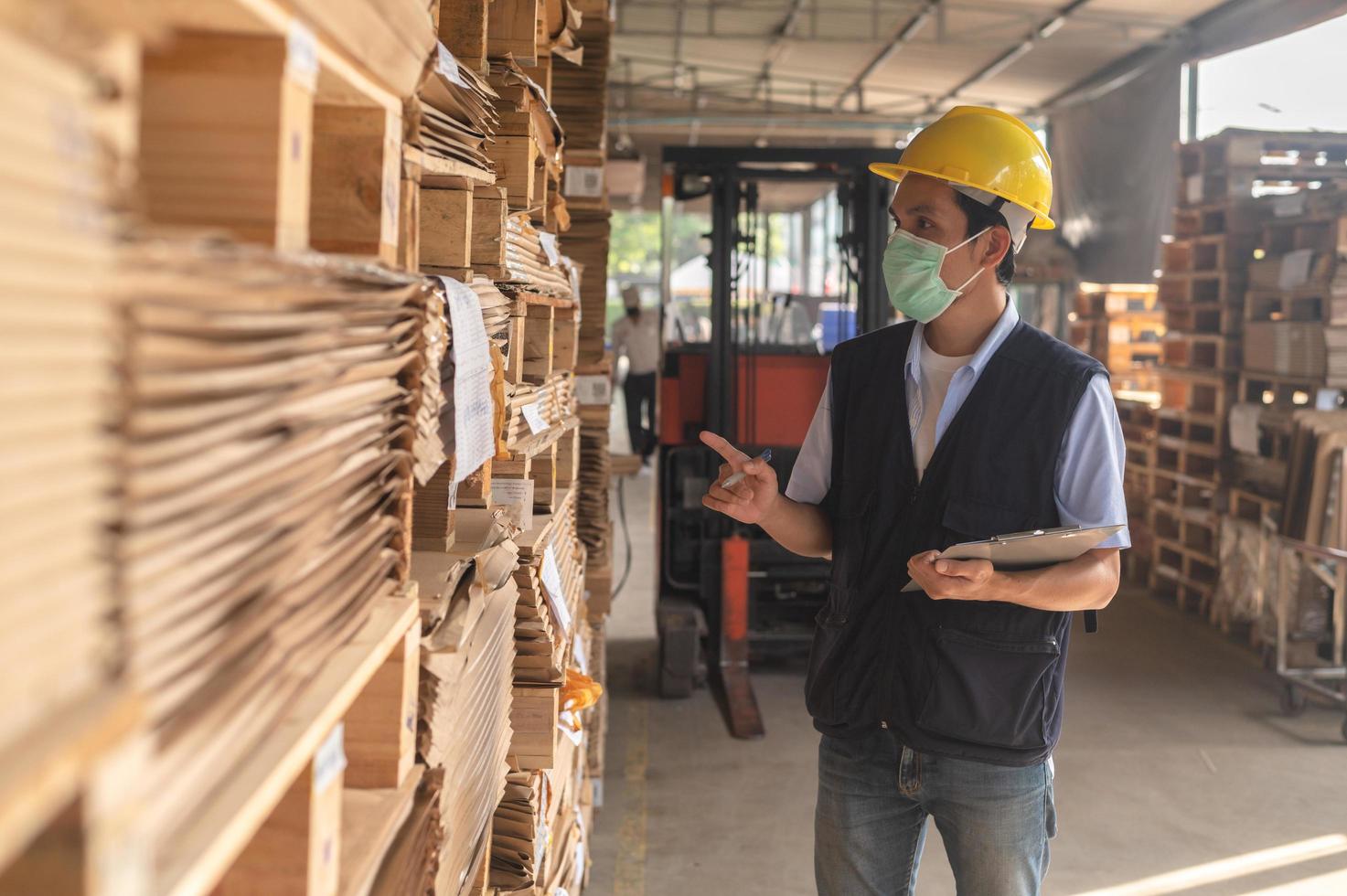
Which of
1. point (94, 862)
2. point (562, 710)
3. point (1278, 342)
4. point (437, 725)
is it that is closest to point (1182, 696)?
point (1278, 342)

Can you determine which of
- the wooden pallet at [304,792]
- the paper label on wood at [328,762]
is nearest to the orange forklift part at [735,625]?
the wooden pallet at [304,792]

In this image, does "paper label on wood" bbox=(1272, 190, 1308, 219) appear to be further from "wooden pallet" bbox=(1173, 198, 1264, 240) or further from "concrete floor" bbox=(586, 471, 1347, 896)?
"concrete floor" bbox=(586, 471, 1347, 896)

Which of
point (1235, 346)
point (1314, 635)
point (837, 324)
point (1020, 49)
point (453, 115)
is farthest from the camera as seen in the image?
point (1020, 49)

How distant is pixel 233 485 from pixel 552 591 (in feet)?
7.40

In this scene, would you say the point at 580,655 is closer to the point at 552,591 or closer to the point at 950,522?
the point at 552,591

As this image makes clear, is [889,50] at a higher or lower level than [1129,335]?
higher

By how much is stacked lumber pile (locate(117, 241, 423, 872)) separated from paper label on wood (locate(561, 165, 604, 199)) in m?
3.77

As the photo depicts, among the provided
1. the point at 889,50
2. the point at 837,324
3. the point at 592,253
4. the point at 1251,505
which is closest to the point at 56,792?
the point at 592,253

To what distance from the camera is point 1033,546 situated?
2.56 meters

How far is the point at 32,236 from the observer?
2.23 feet

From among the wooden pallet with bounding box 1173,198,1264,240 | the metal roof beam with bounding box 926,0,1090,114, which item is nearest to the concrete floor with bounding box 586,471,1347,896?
the wooden pallet with bounding box 1173,198,1264,240

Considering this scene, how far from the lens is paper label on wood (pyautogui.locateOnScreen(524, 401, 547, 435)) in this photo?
3.19 metres

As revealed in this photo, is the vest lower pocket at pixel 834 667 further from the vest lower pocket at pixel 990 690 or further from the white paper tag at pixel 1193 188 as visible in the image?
the white paper tag at pixel 1193 188

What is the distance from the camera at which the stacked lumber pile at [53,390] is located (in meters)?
0.67
